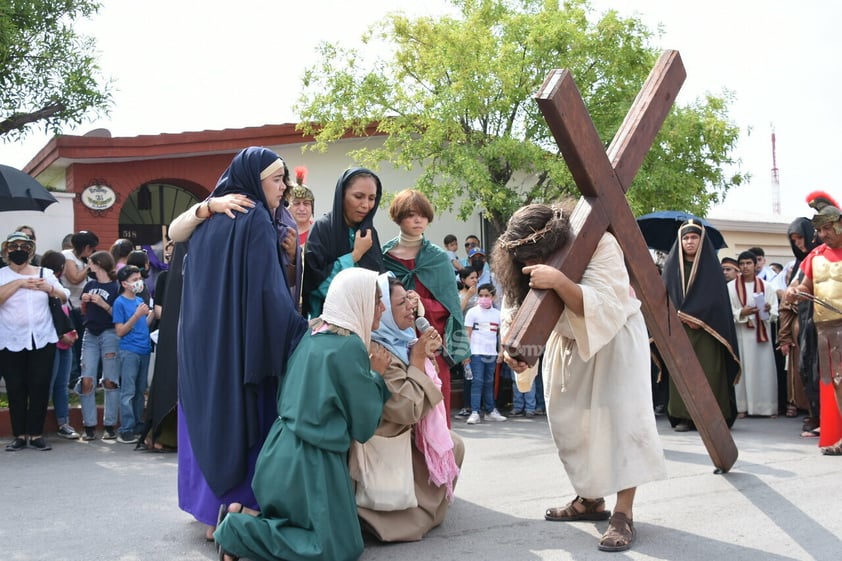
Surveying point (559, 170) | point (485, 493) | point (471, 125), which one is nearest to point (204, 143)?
point (471, 125)

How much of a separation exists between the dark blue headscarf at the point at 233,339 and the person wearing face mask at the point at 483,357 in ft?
19.3

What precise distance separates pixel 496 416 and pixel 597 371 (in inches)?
224

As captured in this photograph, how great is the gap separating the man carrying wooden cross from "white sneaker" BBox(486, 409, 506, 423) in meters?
5.37

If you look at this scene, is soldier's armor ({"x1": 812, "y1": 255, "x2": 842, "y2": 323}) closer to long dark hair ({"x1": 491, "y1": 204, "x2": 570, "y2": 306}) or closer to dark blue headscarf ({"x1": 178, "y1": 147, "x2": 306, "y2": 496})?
long dark hair ({"x1": 491, "y1": 204, "x2": 570, "y2": 306})

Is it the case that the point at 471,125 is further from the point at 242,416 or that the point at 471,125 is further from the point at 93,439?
the point at 242,416

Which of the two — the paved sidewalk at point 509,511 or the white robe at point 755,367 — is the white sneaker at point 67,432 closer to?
the paved sidewalk at point 509,511

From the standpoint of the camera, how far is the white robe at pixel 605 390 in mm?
4477

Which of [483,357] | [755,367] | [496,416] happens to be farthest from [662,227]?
[496,416]

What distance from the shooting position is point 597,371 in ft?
15.8

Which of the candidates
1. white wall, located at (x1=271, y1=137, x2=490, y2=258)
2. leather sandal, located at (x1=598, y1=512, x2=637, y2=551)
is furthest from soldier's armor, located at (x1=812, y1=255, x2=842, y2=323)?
white wall, located at (x1=271, y1=137, x2=490, y2=258)

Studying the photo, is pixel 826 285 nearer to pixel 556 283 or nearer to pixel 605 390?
pixel 605 390

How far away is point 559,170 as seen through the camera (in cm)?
1362

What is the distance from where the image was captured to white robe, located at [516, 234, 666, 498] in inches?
176

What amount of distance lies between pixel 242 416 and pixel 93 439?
4.68m
